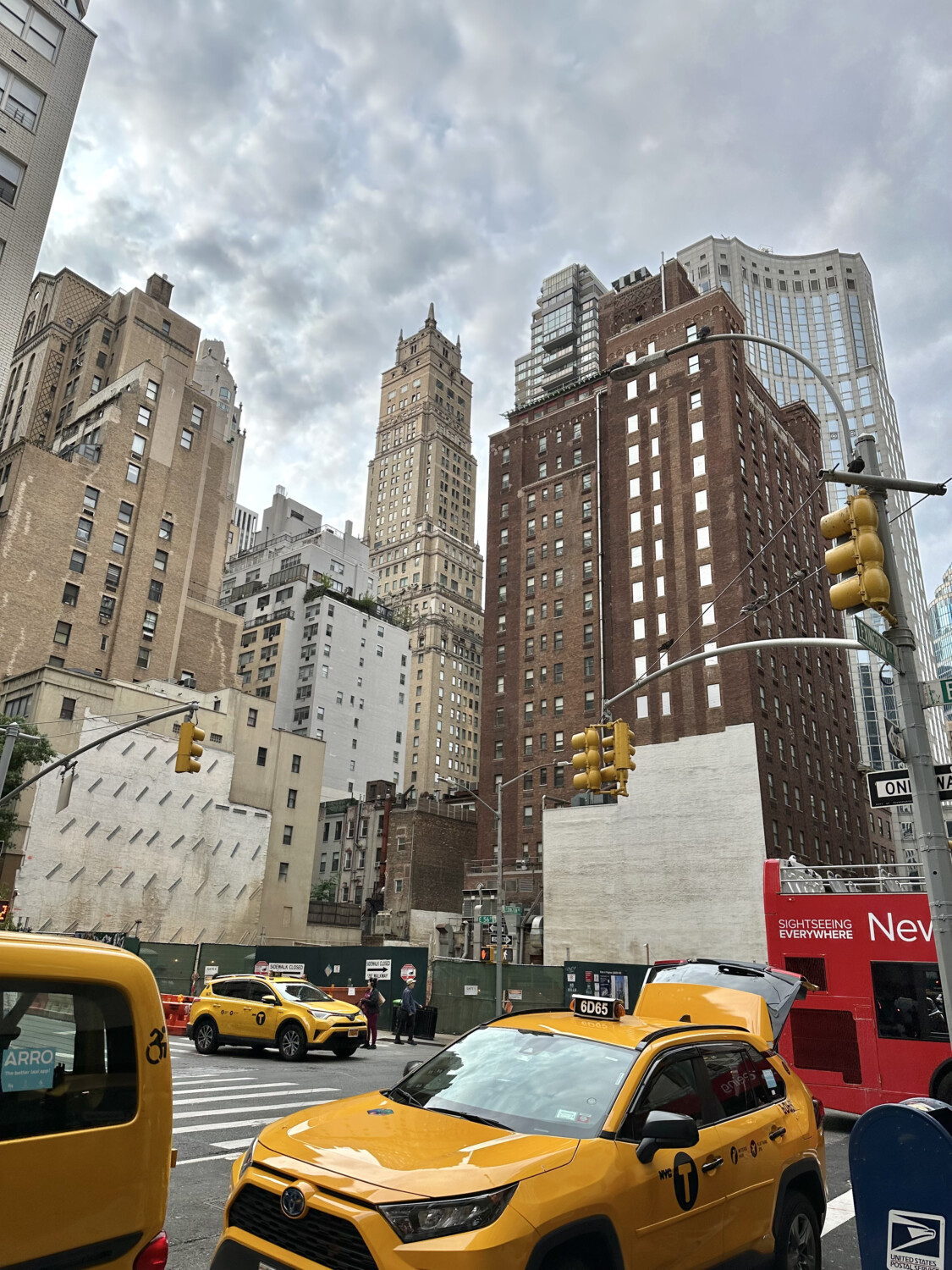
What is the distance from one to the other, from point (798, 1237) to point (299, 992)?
16179 millimetres

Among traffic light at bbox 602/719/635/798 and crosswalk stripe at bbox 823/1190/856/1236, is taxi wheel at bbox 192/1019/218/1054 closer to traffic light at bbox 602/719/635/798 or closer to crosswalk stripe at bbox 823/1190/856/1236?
traffic light at bbox 602/719/635/798

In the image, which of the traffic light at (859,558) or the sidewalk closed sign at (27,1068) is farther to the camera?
the traffic light at (859,558)

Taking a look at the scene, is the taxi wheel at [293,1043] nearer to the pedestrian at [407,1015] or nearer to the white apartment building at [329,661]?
the pedestrian at [407,1015]

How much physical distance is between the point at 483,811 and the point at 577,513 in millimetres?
24632

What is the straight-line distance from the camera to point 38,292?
8725 cm

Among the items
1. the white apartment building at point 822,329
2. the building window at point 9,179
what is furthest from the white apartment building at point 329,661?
the white apartment building at point 822,329

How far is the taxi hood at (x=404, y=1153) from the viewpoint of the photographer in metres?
3.97

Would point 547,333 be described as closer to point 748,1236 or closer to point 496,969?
point 496,969

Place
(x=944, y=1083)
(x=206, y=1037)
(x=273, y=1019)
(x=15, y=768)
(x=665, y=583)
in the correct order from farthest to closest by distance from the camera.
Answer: (x=665, y=583) < (x=15, y=768) < (x=206, y=1037) < (x=273, y=1019) < (x=944, y=1083)

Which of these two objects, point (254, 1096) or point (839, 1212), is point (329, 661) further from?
point (839, 1212)

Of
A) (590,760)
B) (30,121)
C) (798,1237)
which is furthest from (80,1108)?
(30,121)

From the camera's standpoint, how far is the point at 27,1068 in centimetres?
377

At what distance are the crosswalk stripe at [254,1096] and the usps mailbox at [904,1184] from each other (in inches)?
383

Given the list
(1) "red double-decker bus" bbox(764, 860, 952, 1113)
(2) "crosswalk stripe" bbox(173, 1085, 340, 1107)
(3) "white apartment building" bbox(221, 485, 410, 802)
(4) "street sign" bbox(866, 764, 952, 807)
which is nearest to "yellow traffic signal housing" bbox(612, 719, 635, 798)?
(1) "red double-decker bus" bbox(764, 860, 952, 1113)
